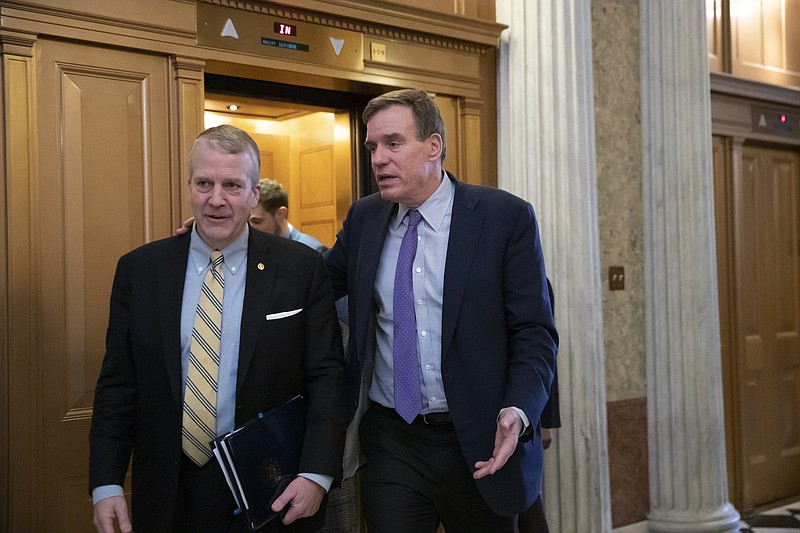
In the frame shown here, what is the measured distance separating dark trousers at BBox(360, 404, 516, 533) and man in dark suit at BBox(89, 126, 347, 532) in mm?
239

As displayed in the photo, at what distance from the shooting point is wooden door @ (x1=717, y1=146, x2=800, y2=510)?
6.04 metres

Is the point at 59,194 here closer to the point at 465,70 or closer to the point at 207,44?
the point at 207,44

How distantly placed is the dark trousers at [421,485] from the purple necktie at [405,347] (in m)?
0.07

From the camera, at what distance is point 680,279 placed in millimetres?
4996

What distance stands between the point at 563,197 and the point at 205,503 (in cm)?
277

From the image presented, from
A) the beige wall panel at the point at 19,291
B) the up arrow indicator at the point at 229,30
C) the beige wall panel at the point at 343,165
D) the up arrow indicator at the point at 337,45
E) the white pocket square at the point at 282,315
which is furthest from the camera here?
the beige wall panel at the point at 343,165

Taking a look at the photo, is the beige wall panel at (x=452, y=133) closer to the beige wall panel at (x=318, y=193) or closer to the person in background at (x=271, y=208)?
the beige wall panel at (x=318, y=193)

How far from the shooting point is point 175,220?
3.47 meters

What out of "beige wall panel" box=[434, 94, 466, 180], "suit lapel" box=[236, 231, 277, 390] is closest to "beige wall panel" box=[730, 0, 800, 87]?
"beige wall panel" box=[434, 94, 466, 180]

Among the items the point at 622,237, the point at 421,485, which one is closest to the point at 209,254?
the point at 421,485

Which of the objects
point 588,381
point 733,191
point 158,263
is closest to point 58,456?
point 158,263

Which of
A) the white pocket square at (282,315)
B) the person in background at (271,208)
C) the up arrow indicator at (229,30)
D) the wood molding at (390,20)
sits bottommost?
the white pocket square at (282,315)

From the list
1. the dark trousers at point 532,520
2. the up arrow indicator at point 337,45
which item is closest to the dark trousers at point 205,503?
the dark trousers at point 532,520

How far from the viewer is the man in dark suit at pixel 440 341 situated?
250 cm
